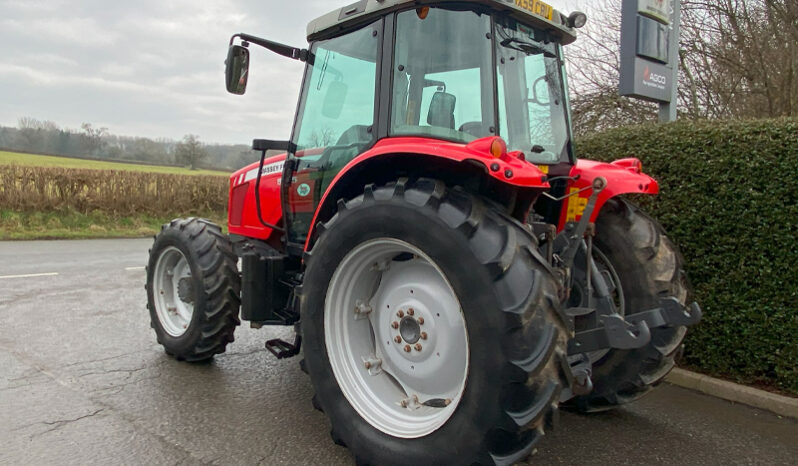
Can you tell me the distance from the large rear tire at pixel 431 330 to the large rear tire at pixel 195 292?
140 cm

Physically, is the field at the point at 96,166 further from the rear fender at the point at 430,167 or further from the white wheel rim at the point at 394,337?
the white wheel rim at the point at 394,337

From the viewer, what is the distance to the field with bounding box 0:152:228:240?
14.4 m

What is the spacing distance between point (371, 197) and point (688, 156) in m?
2.73

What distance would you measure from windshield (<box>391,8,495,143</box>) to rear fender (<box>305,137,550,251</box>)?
14cm

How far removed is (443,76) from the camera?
9.69ft

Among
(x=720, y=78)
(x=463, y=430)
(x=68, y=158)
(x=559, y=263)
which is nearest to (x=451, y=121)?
(x=559, y=263)

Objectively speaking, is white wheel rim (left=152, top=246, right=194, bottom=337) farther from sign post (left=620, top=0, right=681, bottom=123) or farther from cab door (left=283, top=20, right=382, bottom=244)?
sign post (left=620, top=0, right=681, bottom=123)

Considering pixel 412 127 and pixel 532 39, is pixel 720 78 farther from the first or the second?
pixel 412 127

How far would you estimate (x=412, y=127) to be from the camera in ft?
9.84

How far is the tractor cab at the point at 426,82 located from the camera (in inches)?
114

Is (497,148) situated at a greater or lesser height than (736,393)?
greater

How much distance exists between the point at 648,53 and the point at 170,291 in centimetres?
511

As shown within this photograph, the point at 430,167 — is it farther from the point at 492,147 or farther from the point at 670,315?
the point at 670,315

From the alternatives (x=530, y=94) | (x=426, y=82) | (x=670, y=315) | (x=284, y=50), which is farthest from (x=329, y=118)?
(x=670, y=315)
